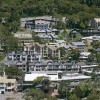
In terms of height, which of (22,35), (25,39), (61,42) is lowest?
(61,42)

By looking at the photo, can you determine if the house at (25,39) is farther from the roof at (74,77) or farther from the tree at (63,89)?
the tree at (63,89)

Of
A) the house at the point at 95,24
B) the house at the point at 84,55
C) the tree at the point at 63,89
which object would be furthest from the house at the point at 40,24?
the tree at the point at 63,89

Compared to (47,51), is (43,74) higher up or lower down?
lower down

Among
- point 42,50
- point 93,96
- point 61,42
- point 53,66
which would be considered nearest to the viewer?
point 93,96

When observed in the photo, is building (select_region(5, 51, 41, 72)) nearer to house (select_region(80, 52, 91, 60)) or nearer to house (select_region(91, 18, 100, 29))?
house (select_region(80, 52, 91, 60))

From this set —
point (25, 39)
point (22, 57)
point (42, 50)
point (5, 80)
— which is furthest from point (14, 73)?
point (25, 39)

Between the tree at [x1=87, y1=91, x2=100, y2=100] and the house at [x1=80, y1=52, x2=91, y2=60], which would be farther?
the house at [x1=80, y1=52, x2=91, y2=60]

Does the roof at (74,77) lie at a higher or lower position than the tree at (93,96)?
higher

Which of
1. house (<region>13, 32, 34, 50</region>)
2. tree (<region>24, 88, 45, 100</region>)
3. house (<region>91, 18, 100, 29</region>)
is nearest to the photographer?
tree (<region>24, 88, 45, 100</region>)

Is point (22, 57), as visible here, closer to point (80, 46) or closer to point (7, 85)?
point (7, 85)

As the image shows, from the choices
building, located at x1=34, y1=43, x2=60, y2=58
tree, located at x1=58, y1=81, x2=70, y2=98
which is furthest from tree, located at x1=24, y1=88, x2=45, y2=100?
building, located at x1=34, y1=43, x2=60, y2=58

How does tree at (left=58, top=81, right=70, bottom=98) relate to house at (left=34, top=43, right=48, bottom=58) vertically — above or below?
below

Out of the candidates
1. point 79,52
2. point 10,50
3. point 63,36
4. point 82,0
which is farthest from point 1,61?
point 82,0

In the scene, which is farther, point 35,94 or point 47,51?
point 47,51
